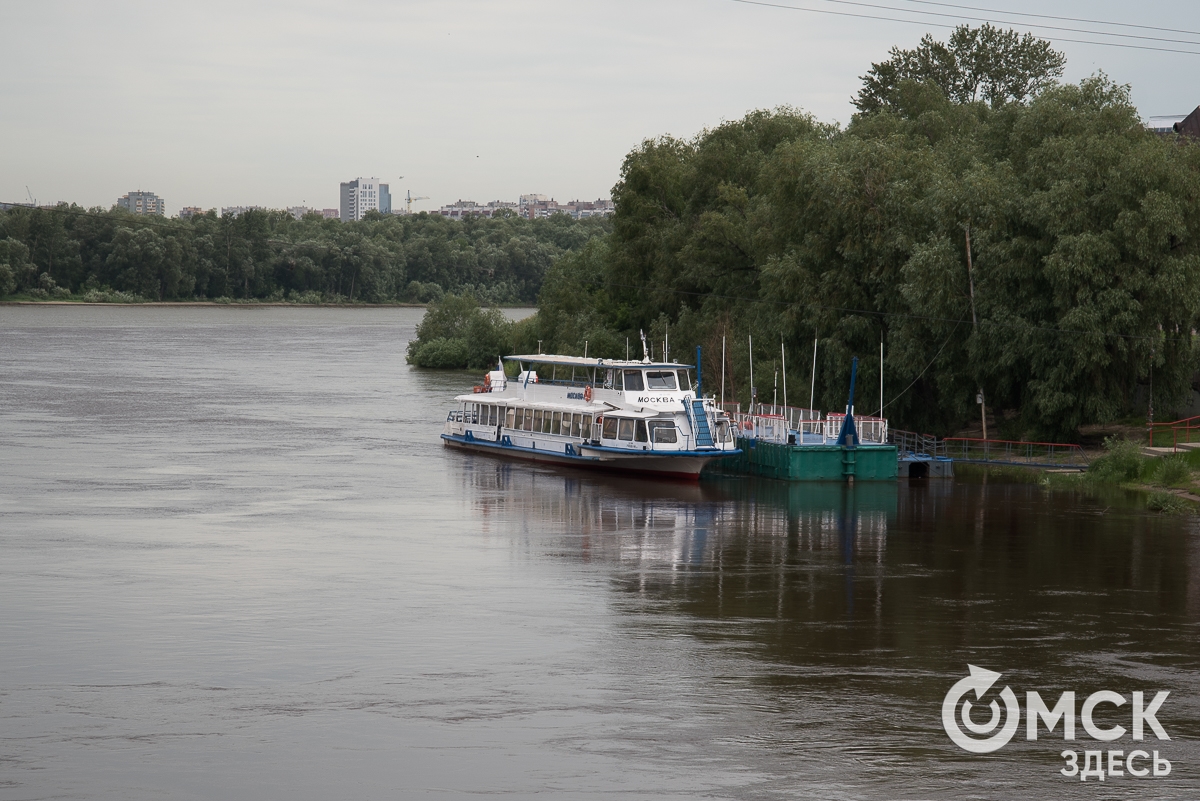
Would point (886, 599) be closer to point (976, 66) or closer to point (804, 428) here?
point (804, 428)

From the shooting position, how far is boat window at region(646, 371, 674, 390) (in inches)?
2178

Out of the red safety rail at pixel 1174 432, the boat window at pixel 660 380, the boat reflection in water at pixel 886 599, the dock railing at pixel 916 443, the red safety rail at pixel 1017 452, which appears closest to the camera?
the boat reflection in water at pixel 886 599

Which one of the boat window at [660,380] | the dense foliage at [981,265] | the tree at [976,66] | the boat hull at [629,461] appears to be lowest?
the boat hull at [629,461]

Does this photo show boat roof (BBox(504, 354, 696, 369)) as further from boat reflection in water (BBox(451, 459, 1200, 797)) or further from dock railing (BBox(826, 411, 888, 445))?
dock railing (BBox(826, 411, 888, 445))

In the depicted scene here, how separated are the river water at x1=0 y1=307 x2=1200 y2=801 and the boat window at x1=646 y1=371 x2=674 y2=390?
14.4ft

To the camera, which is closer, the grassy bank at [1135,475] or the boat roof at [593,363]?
the grassy bank at [1135,475]

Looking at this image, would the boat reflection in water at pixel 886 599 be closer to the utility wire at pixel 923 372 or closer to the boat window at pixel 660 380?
the boat window at pixel 660 380

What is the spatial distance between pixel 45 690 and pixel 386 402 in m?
60.8

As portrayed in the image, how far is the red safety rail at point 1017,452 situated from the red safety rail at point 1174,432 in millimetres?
2710

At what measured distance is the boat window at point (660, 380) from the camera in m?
55.3

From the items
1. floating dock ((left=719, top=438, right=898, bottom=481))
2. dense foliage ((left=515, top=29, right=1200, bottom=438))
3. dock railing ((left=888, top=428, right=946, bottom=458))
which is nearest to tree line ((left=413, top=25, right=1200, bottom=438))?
dense foliage ((left=515, top=29, right=1200, bottom=438))

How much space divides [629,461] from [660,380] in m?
3.75

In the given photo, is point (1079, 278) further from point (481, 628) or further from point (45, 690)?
point (45, 690)

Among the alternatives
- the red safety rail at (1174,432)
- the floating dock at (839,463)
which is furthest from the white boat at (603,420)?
the red safety rail at (1174,432)
